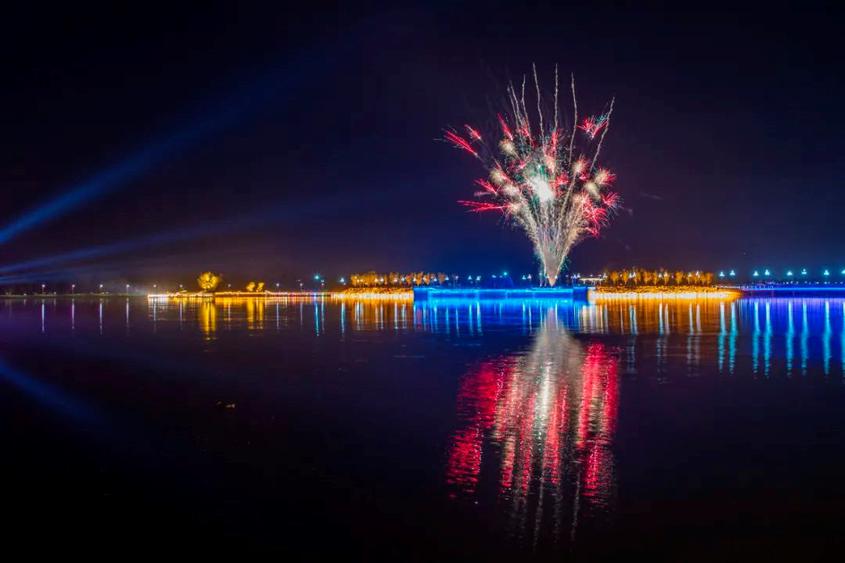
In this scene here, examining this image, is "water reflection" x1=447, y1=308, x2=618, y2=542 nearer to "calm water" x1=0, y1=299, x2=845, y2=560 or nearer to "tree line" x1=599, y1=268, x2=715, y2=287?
"calm water" x1=0, y1=299, x2=845, y2=560

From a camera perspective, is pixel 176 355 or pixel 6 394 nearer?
pixel 6 394

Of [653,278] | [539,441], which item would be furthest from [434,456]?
[653,278]

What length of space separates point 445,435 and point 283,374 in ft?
19.3

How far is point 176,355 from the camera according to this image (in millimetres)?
17578

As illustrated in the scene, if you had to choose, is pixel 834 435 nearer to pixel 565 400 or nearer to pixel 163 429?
pixel 565 400

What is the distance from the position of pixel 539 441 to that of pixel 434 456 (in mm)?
1197

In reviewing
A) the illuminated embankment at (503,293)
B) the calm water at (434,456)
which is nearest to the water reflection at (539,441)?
the calm water at (434,456)

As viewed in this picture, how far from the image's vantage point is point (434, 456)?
768 centimetres

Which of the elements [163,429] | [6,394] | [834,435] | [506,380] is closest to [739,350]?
[506,380]

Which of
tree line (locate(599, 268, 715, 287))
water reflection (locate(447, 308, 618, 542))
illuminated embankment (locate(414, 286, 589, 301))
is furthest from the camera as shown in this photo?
tree line (locate(599, 268, 715, 287))

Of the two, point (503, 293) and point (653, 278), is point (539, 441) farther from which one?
point (653, 278)

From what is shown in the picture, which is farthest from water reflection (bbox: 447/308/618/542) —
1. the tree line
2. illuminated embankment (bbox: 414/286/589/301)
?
the tree line

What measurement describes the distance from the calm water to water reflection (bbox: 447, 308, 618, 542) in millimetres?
31

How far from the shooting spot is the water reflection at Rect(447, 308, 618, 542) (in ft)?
20.1
